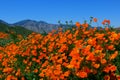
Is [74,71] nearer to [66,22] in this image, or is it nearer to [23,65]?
[23,65]

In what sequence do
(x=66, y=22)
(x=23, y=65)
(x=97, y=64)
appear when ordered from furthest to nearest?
(x=66, y=22), (x=23, y=65), (x=97, y=64)

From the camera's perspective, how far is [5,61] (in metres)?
8.50

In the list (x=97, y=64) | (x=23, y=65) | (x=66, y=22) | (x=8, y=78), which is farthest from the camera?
(x=66, y=22)

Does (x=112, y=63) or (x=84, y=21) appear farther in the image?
(x=84, y=21)

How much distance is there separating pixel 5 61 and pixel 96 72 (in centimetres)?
330

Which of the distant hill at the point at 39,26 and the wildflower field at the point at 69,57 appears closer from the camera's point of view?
the wildflower field at the point at 69,57

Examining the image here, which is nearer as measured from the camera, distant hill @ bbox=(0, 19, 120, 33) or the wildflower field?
the wildflower field

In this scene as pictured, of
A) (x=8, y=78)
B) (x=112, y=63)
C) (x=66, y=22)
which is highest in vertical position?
(x=66, y=22)

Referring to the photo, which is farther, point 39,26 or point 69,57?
point 39,26

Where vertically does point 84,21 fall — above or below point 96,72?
above

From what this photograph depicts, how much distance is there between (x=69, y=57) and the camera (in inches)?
277

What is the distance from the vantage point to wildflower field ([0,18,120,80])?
568 cm

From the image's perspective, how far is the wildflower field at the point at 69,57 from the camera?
223 inches

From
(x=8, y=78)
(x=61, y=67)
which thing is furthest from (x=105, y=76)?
(x=8, y=78)
